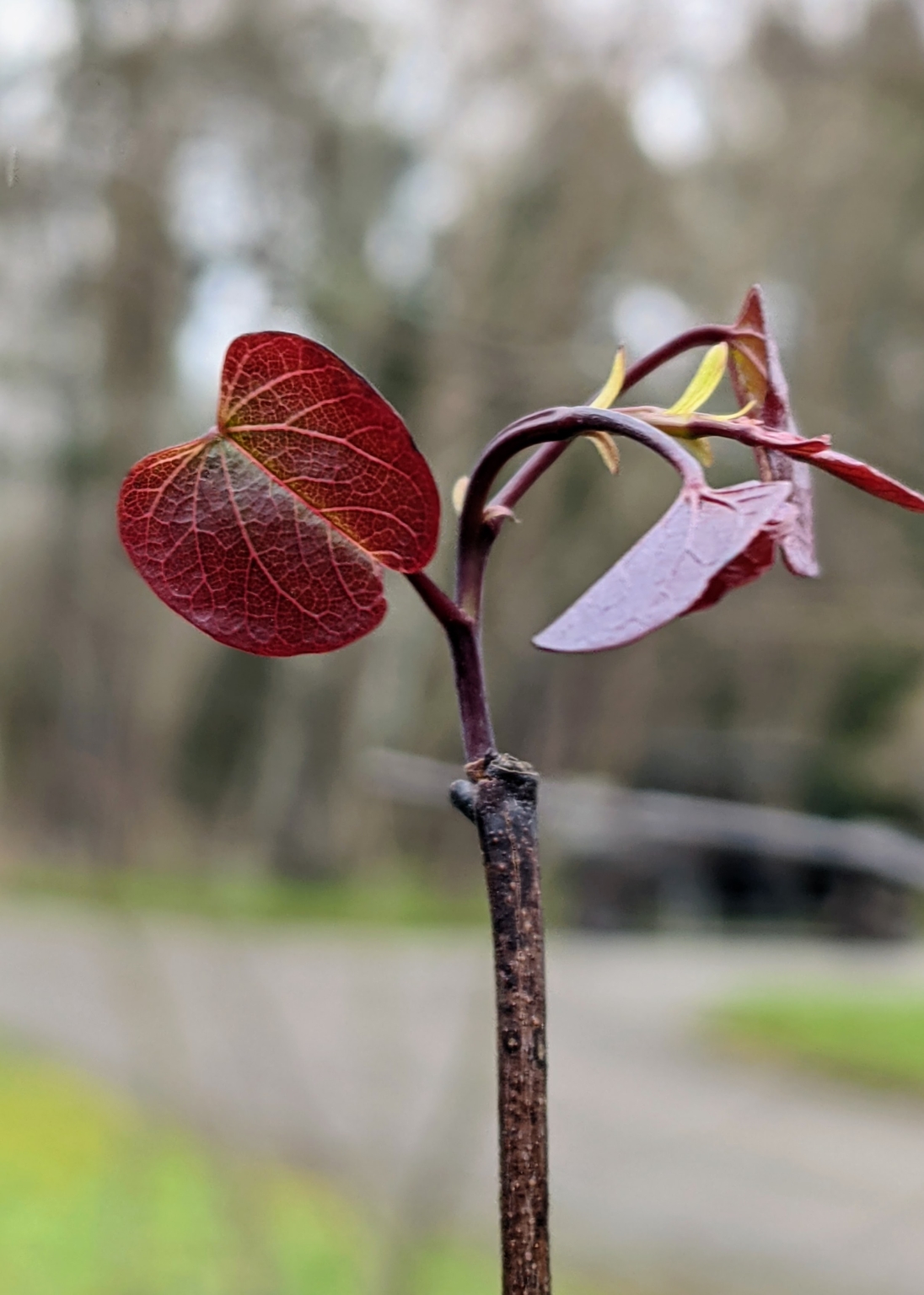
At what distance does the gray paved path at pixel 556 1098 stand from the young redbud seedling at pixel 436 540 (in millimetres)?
1888

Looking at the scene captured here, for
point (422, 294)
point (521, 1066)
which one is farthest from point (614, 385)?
point (422, 294)

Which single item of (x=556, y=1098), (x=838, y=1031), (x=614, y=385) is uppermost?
(x=838, y=1031)

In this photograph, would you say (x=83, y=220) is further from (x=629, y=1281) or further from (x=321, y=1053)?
(x=321, y=1053)

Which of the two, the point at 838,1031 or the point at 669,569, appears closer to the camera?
the point at 669,569

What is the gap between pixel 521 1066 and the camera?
16cm

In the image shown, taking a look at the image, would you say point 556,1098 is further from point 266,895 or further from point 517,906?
point 517,906

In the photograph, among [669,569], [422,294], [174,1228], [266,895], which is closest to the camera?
[669,569]

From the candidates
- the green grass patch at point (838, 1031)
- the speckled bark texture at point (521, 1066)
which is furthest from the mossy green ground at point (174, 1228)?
the speckled bark texture at point (521, 1066)

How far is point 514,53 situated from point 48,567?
138 centimetres

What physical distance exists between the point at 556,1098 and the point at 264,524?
4.01 metres

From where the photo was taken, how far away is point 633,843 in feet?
14.6

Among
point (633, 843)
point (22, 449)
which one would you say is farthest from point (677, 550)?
point (633, 843)

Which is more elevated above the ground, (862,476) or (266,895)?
(266,895)

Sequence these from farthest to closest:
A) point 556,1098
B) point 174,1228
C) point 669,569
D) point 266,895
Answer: point 556,1098 → point 266,895 → point 174,1228 → point 669,569
